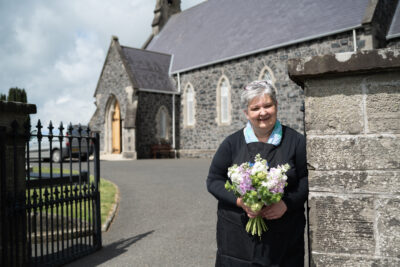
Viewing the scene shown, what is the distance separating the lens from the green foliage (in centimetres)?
2314

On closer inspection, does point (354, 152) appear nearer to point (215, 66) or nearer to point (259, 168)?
point (259, 168)

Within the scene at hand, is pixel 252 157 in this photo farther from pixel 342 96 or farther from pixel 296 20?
pixel 296 20

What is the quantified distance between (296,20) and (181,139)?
9.99m

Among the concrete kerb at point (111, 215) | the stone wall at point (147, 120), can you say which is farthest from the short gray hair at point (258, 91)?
the stone wall at point (147, 120)

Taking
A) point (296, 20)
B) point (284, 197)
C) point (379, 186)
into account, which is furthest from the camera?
point (296, 20)

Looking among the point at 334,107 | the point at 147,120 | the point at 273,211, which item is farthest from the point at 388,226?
the point at 147,120

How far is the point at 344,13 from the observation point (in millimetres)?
16016

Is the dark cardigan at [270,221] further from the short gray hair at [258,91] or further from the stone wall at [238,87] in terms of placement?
the stone wall at [238,87]

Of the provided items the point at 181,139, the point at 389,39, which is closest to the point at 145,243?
the point at 389,39

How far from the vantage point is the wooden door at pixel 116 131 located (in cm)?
2352

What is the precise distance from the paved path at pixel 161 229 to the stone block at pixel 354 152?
8.29 feet

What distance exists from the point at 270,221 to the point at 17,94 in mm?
24521

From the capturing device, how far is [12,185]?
3.85m

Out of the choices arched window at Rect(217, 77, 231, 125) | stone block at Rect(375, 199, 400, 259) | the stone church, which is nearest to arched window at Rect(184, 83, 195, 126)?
the stone church
